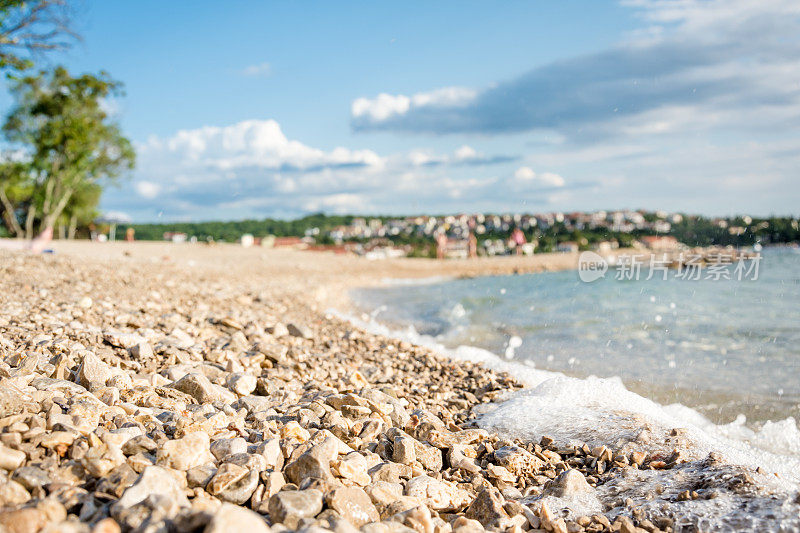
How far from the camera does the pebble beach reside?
2.09 metres

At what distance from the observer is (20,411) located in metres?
2.57

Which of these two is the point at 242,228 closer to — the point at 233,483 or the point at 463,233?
the point at 463,233

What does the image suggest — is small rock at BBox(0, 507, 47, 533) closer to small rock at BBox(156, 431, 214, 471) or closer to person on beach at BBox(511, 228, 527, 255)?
small rock at BBox(156, 431, 214, 471)

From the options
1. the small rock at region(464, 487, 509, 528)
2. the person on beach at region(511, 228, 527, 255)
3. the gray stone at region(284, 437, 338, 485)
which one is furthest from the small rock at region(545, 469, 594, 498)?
the person on beach at region(511, 228, 527, 255)

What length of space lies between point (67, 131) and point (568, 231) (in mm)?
47890

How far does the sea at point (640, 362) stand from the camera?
3994 millimetres

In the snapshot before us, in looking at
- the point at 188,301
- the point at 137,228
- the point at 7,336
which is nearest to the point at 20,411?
the point at 7,336

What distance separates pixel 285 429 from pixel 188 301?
5.90 metres

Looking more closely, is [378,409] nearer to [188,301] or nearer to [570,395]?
[570,395]

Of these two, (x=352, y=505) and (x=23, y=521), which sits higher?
(x=23, y=521)

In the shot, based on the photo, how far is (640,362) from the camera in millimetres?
7258

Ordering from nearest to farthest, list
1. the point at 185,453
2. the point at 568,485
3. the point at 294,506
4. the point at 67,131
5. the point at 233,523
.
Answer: the point at 233,523 → the point at 294,506 → the point at 185,453 → the point at 568,485 → the point at 67,131

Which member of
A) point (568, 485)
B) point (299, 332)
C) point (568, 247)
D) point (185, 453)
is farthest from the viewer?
point (568, 247)

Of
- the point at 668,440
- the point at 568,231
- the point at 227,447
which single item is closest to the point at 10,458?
the point at 227,447
